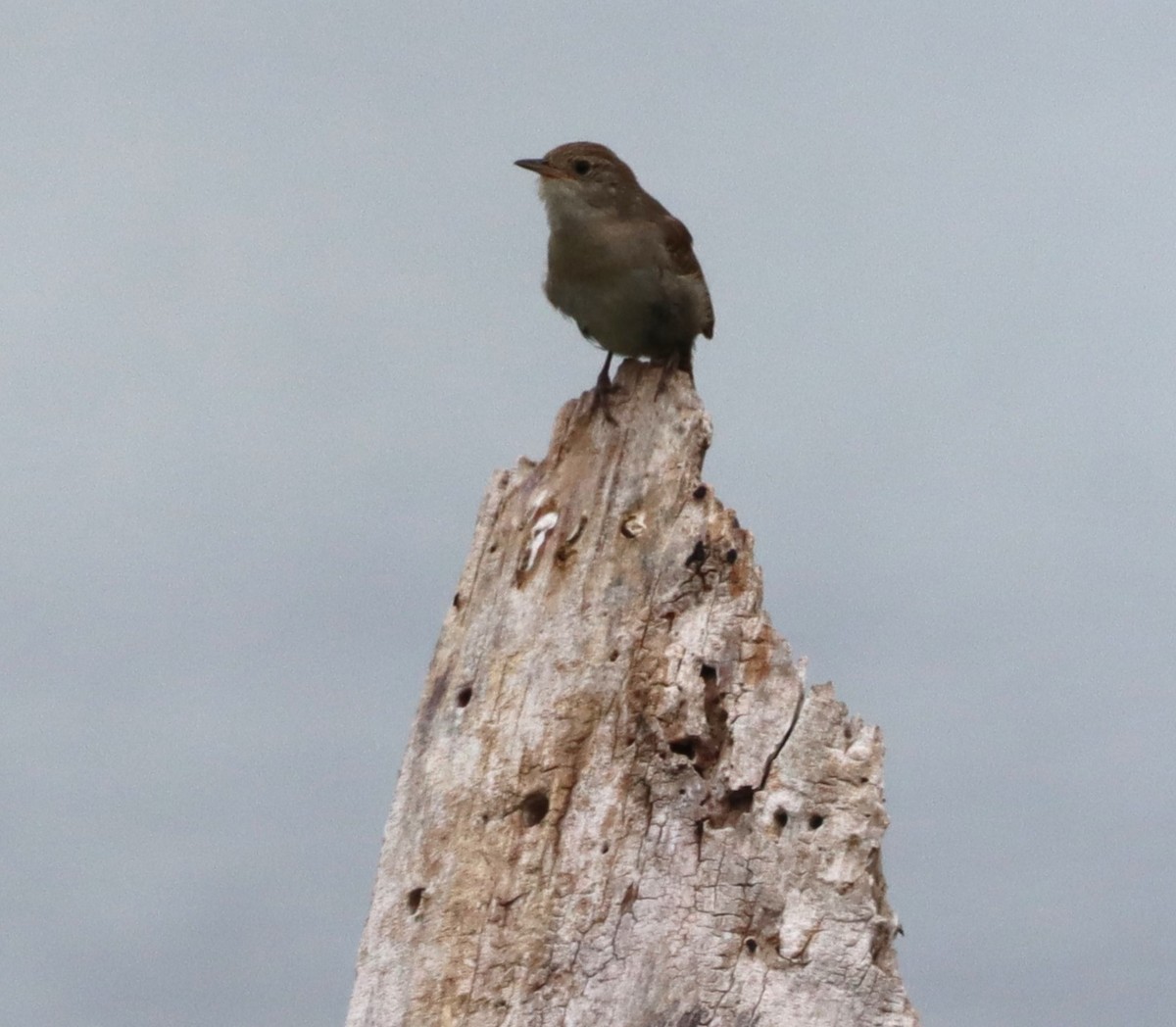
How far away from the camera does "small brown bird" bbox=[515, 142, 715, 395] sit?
8.83 m

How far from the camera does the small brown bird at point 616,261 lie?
8828 millimetres

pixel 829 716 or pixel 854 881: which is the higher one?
pixel 829 716

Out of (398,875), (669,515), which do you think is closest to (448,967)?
(398,875)

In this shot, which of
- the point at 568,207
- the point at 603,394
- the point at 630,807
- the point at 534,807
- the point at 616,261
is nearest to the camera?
the point at 630,807

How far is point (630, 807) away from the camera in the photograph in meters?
6.30

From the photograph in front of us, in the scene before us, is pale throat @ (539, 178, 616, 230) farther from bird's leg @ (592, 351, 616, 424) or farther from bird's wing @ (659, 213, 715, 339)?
bird's leg @ (592, 351, 616, 424)

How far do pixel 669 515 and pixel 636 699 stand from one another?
79cm

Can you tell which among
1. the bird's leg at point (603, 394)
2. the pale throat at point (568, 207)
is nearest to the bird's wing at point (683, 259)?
the pale throat at point (568, 207)

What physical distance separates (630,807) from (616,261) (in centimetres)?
336

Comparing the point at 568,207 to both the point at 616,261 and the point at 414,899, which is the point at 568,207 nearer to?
the point at 616,261

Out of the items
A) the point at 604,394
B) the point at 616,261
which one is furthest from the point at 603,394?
the point at 616,261

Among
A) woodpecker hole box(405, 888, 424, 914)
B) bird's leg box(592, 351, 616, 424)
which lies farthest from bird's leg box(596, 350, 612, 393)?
woodpecker hole box(405, 888, 424, 914)

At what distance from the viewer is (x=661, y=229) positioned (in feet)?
29.6

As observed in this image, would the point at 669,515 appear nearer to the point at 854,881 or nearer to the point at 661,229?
the point at 854,881
